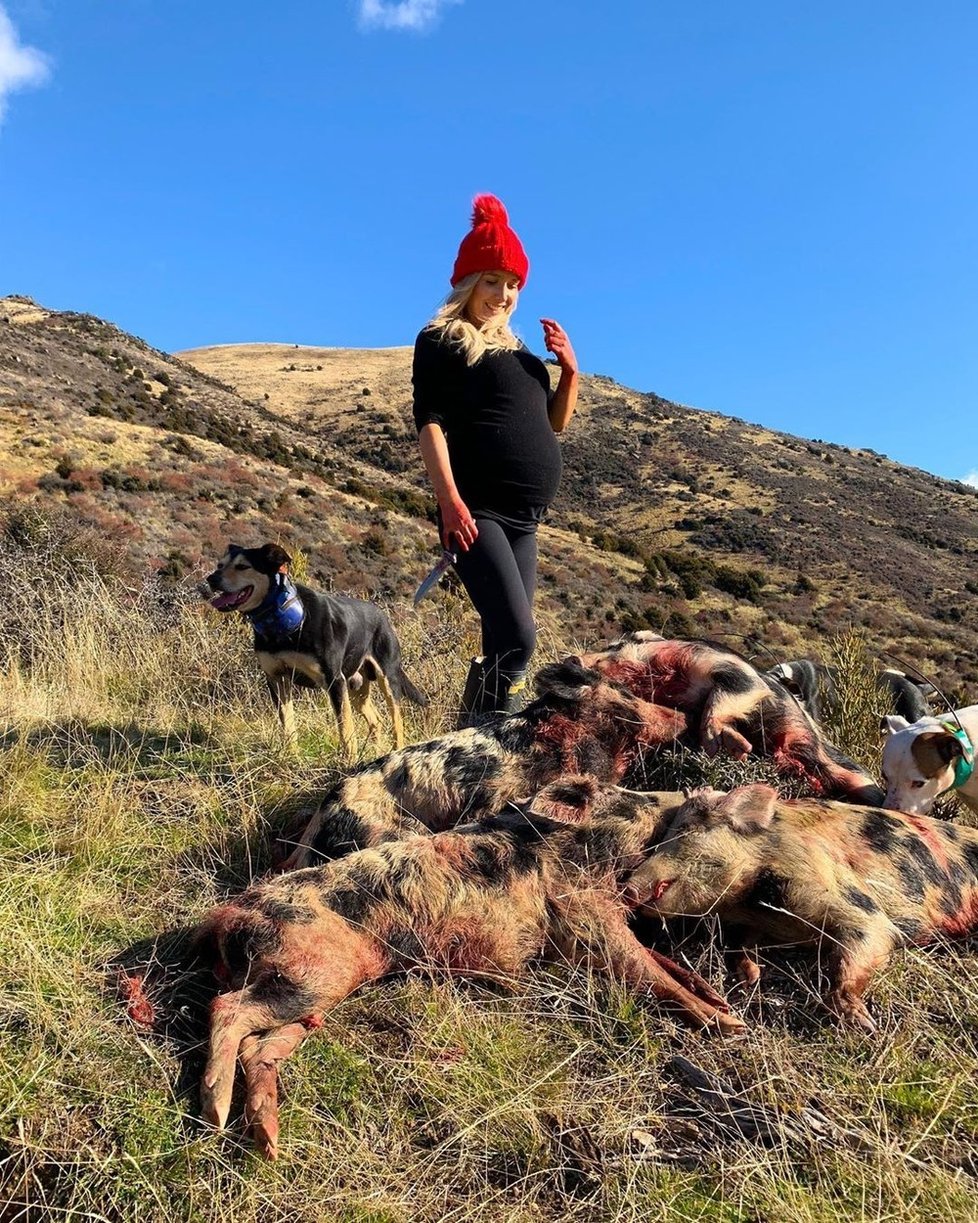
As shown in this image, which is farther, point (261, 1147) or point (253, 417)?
point (253, 417)

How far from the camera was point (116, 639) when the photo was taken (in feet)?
21.9

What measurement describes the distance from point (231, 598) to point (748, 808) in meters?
3.81

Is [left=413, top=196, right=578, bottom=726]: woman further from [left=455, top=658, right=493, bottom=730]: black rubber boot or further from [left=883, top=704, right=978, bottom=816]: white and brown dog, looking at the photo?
[left=883, top=704, right=978, bottom=816]: white and brown dog

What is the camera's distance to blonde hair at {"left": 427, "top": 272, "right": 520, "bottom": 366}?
150 inches

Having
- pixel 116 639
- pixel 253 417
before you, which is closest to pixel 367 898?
pixel 116 639

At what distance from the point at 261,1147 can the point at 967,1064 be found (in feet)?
6.10

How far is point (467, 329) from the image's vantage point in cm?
382

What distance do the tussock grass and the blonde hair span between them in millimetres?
2038

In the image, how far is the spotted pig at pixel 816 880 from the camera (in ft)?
8.76

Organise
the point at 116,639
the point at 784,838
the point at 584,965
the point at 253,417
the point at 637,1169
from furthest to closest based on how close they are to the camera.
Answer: the point at 253,417 < the point at 116,639 < the point at 784,838 < the point at 584,965 < the point at 637,1169

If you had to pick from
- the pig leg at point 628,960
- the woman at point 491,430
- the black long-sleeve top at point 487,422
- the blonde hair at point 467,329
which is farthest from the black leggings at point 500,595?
the pig leg at point 628,960

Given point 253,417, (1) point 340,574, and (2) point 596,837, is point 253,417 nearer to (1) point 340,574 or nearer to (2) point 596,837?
(1) point 340,574

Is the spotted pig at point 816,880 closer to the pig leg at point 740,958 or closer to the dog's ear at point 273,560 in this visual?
the pig leg at point 740,958

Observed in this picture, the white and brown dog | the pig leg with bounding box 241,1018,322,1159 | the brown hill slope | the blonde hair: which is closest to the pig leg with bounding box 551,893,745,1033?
the pig leg with bounding box 241,1018,322,1159
